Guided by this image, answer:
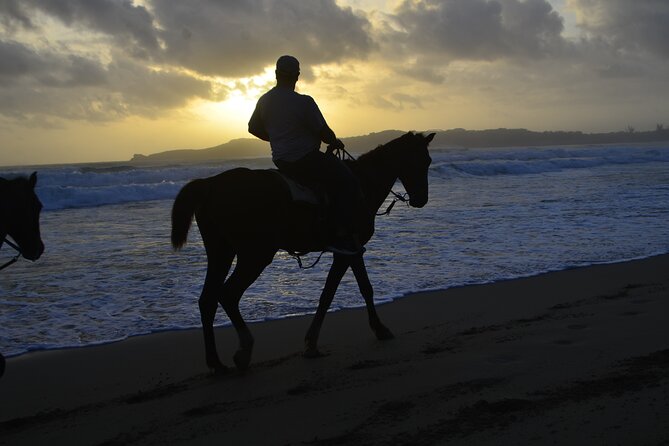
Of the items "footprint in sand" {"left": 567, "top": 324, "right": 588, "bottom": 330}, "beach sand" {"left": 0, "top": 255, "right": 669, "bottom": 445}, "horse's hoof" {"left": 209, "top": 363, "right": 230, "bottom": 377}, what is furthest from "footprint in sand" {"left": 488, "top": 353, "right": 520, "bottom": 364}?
"horse's hoof" {"left": 209, "top": 363, "right": 230, "bottom": 377}

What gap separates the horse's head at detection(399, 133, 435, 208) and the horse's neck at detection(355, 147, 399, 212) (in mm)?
148

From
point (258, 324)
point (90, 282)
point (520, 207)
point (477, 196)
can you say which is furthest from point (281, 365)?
point (477, 196)

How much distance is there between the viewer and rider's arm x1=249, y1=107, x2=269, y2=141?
627cm

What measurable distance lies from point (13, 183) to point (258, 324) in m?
3.12

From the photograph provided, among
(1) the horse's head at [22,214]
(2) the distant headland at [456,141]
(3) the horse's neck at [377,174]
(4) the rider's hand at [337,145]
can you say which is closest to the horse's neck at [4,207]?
(1) the horse's head at [22,214]

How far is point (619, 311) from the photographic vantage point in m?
6.52

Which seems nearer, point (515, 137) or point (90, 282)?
point (90, 282)

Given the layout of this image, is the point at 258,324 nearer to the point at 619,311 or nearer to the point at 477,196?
the point at 619,311

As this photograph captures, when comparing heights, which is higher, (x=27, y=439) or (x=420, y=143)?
(x=420, y=143)

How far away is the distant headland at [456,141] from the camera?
111 m

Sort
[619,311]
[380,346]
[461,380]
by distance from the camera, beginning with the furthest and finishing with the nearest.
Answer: [619,311] < [380,346] < [461,380]

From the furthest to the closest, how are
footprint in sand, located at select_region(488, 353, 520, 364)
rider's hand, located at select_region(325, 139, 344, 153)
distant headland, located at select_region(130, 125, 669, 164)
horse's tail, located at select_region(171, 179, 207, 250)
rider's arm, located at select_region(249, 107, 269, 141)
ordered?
distant headland, located at select_region(130, 125, 669, 164)
rider's arm, located at select_region(249, 107, 269, 141)
rider's hand, located at select_region(325, 139, 344, 153)
horse's tail, located at select_region(171, 179, 207, 250)
footprint in sand, located at select_region(488, 353, 520, 364)

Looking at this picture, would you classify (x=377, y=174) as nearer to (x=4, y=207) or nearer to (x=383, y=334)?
(x=383, y=334)

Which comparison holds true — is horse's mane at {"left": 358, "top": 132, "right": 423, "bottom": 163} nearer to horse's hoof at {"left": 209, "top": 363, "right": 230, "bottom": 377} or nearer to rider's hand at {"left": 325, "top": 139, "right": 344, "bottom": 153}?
rider's hand at {"left": 325, "top": 139, "right": 344, "bottom": 153}
